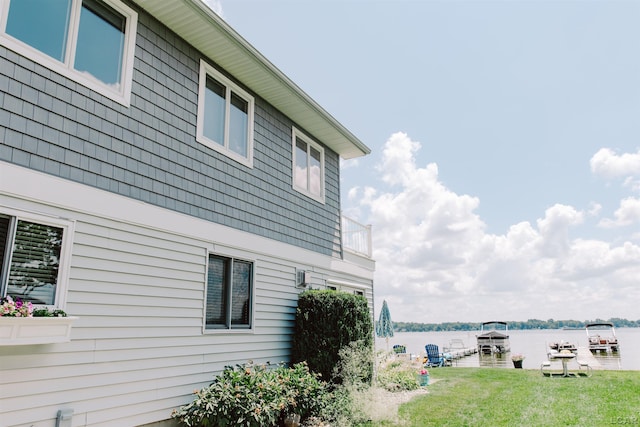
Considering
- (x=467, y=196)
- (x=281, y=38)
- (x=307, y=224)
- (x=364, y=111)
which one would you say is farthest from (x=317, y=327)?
(x=467, y=196)

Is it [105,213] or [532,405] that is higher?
[105,213]

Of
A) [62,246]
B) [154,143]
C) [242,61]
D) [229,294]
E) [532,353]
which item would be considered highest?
[242,61]

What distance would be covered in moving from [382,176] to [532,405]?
11795 mm

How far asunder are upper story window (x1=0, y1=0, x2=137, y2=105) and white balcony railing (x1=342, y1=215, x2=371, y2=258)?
22.8 ft

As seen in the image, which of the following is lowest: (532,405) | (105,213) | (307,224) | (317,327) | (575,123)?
(532,405)

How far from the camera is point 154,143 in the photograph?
6238 millimetres

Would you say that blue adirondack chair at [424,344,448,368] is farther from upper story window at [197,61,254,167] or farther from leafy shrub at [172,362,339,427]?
upper story window at [197,61,254,167]

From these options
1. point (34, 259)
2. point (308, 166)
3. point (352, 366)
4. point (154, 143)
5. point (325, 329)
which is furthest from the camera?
point (308, 166)

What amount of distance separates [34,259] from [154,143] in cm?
229

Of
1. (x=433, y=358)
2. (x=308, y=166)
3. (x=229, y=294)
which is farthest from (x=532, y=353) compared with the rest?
(x=229, y=294)

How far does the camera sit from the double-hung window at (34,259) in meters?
4.38

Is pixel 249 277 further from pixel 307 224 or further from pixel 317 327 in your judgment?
pixel 307 224

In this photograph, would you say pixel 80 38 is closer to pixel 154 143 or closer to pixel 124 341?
pixel 154 143

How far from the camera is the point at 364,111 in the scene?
652 inches
